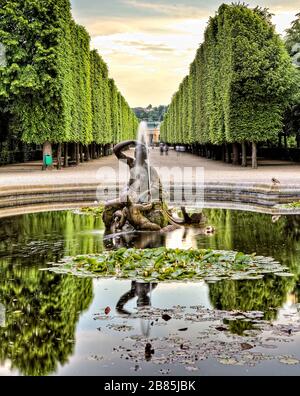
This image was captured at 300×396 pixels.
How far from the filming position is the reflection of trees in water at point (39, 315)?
18.9 ft

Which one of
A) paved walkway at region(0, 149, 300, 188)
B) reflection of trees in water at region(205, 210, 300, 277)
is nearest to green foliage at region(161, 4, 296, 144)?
paved walkway at region(0, 149, 300, 188)

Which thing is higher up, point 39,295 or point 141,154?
point 141,154

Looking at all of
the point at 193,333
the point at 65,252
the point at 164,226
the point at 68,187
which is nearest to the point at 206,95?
the point at 68,187

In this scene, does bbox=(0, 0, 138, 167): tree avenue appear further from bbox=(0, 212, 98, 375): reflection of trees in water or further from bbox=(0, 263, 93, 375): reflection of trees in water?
bbox=(0, 263, 93, 375): reflection of trees in water

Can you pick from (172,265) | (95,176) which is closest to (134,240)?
(172,265)

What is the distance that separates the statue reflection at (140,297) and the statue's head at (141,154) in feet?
17.5

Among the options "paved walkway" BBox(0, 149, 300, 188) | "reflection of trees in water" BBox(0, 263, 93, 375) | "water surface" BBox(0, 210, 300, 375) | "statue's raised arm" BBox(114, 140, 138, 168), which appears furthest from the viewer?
"paved walkway" BBox(0, 149, 300, 188)

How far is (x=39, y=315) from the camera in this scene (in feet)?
23.2

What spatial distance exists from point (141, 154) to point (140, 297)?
20.0ft

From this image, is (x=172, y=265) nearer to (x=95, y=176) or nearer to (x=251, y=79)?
(x=95, y=176)

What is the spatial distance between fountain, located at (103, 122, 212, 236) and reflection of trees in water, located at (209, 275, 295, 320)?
465 centimetres

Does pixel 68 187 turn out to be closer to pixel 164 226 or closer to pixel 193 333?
pixel 164 226

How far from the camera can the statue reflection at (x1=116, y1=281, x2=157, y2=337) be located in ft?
22.1

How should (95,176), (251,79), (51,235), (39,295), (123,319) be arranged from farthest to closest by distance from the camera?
(251,79), (95,176), (51,235), (39,295), (123,319)
